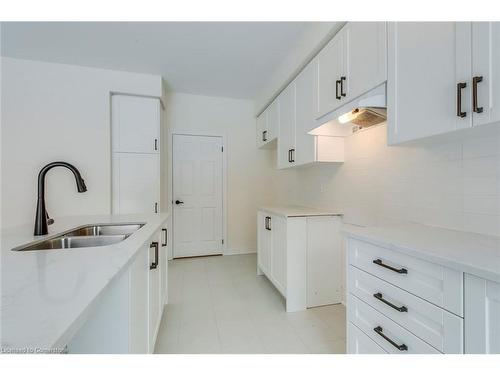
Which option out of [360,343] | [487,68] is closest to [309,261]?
[360,343]

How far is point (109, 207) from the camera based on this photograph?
2.81 metres

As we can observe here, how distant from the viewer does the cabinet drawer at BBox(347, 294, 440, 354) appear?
87 centimetres

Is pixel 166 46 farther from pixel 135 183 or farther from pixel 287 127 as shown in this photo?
pixel 135 183

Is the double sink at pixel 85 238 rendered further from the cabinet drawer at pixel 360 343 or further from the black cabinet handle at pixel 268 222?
the cabinet drawer at pixel 360 343

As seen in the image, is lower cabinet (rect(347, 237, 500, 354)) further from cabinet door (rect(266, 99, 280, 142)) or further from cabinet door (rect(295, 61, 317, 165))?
cabinet door (rect(266, 99, 280, 142))

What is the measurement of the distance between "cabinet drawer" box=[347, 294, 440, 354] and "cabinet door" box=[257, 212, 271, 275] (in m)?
1.35

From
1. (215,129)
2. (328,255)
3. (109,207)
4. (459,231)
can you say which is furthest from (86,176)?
(459,231)

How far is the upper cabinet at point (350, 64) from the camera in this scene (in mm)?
1271

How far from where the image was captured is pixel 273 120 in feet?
10.0

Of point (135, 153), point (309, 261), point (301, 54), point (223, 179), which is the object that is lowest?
point (309, 261)

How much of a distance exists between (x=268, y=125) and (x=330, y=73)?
1576 mm

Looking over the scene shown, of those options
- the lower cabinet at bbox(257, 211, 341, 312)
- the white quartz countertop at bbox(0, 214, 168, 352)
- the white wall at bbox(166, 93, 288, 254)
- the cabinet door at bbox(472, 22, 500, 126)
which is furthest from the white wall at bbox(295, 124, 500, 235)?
the white wall at bbox(166, 93, 288, 254)

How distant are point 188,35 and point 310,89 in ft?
4.37

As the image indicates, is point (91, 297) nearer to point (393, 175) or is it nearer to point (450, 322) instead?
point (450, 322)
